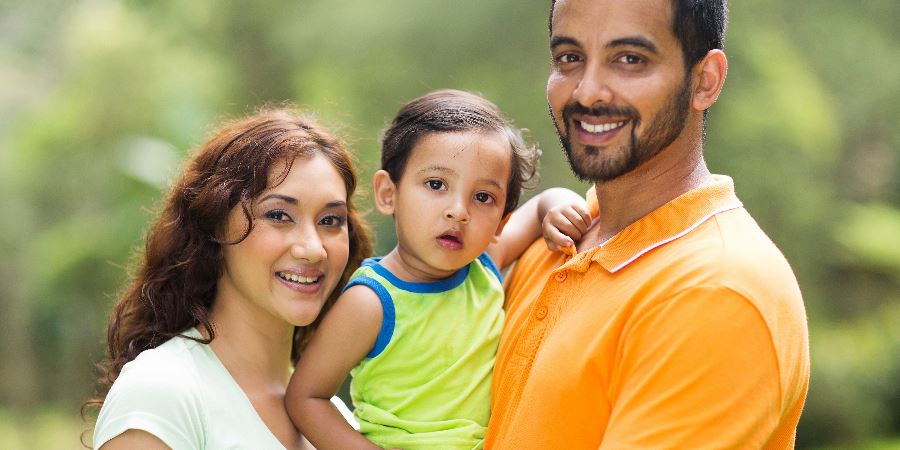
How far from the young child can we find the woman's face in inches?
4.0

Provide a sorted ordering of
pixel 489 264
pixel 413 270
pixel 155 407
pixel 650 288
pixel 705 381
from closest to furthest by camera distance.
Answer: pixel 705 381
pixel 650 288
pixel 155 407
pixel 413 270
pixel 489 264

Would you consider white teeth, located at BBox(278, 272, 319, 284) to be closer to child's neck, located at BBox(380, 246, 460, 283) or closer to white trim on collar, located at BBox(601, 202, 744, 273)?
child's neck, located at BBox(380, 246, 460, 283)

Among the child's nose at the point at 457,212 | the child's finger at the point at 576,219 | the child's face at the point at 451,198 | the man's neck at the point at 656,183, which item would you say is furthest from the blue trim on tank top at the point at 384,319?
the man's neck at the point at 656,183

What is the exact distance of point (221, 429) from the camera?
2.43 metres

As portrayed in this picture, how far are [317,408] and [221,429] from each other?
0.80ft

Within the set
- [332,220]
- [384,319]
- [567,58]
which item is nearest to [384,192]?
[332,220]

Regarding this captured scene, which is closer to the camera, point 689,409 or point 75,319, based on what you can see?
point 689,409

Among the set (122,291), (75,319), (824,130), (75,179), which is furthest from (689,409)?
(75,319)

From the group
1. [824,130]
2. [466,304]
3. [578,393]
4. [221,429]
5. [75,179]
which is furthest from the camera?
[75,179]

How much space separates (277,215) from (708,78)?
43.6 inches

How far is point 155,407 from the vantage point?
7.62ft

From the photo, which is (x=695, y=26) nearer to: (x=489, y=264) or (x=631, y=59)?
(x=631, y=59)

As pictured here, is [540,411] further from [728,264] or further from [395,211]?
[395,211]

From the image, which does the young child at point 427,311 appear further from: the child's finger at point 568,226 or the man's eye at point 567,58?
the man's eye at point 567,58
